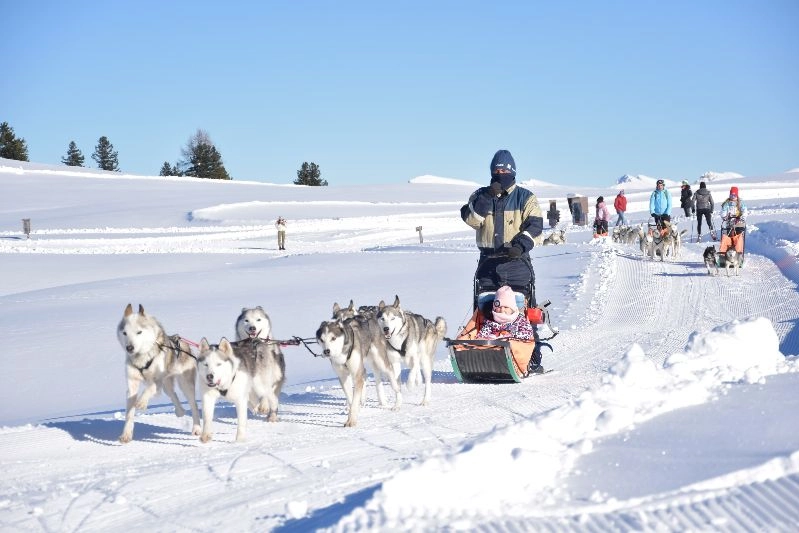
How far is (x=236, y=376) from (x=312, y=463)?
3.92 feet

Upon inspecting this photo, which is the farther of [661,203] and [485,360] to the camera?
[661,203]

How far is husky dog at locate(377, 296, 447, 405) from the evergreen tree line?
64569 millimetres

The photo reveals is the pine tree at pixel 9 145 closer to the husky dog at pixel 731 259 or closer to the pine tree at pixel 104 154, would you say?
the pine tree at pixel 104 154

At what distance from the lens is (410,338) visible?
6965mm

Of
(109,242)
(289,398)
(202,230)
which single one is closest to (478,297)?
(289,398)

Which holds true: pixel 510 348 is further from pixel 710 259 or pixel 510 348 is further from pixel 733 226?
pixel 733 226

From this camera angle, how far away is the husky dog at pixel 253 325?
22.6 ft

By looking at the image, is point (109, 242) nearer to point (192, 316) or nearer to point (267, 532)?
point (192, 316)

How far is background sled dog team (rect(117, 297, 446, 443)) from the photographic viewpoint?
5559 mm

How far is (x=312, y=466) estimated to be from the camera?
451 centimetres

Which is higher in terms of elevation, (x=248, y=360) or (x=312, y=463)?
(x=248, y=360)

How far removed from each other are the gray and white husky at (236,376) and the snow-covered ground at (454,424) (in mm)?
169

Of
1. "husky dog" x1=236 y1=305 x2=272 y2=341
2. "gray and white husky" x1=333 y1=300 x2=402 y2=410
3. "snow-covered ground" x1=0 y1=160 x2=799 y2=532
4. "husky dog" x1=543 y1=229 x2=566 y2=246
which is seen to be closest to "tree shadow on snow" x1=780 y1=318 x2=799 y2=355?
"snow-covered ground" x1=0 y1=160 x2=799 y2=532

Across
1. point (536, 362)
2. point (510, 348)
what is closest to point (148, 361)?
point (510, 348)
